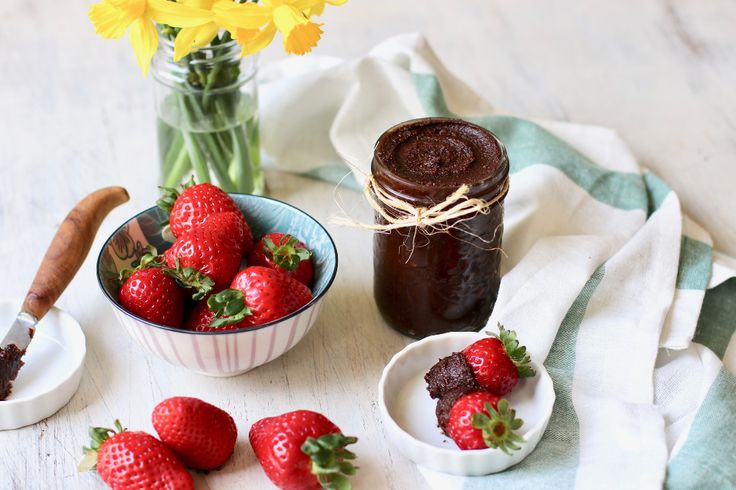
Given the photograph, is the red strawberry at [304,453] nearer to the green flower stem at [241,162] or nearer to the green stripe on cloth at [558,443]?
the green stripe on cloth at [558,443]

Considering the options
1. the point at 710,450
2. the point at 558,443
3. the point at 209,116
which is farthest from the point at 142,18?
the point at 710,450

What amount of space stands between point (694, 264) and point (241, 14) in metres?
0.71

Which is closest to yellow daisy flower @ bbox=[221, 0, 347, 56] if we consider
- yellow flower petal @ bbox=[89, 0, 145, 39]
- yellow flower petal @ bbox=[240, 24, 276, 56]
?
yellow flower petal @ bbox=[240, 24, 276, 56]

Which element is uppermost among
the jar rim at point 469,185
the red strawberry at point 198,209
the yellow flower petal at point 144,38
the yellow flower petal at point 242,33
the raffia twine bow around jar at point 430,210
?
the yellow flower petal at point 242,33

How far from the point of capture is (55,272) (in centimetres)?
137

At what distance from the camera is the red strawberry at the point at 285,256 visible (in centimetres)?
132

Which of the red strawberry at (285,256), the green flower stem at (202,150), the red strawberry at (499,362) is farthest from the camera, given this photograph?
the green flower stem at (202,150)

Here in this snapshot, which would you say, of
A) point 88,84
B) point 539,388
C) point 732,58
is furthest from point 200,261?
point 732,58

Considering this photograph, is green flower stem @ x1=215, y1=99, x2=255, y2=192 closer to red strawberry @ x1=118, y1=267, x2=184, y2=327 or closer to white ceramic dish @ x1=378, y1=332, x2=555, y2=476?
red strawberry @ x1=118, y1=267, x2=184, y2=327

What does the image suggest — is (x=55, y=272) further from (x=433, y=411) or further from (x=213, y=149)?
(x=433, y=411)

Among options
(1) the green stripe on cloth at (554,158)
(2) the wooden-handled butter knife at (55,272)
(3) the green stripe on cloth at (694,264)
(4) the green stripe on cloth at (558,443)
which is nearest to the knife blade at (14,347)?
(2) the wooden-handled butter knife at (55,272)

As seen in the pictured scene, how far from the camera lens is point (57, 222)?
1642 millimetres

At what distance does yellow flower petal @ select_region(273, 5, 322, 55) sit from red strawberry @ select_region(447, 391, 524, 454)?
479 millimetres

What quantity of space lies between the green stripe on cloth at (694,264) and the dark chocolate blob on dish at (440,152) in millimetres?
349
